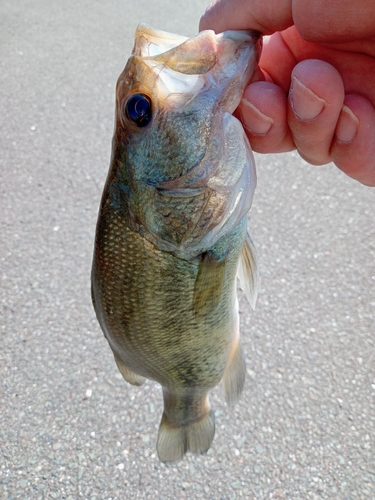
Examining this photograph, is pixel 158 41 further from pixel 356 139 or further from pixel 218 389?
pixel 218 389

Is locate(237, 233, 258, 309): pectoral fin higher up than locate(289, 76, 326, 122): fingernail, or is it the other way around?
locate(289, 76, 326, 122): fingernail

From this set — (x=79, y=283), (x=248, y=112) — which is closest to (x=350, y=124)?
(x=248, y=112)

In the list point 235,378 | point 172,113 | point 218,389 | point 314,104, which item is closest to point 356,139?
point 314,104

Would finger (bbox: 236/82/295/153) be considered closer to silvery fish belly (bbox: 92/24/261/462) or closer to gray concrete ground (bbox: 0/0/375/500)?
silvery fish belly (bbox: 92/24/261/462)

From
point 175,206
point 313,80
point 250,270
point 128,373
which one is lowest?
point 128,373

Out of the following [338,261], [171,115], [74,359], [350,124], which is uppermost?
[171,115]

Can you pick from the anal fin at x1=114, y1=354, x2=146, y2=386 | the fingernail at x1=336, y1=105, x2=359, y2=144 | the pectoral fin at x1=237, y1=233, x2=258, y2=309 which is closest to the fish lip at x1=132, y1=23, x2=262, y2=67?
the fingernail at x1=336, y1=105, x2=359, y2=144

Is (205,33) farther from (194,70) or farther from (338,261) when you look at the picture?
(338,261)
